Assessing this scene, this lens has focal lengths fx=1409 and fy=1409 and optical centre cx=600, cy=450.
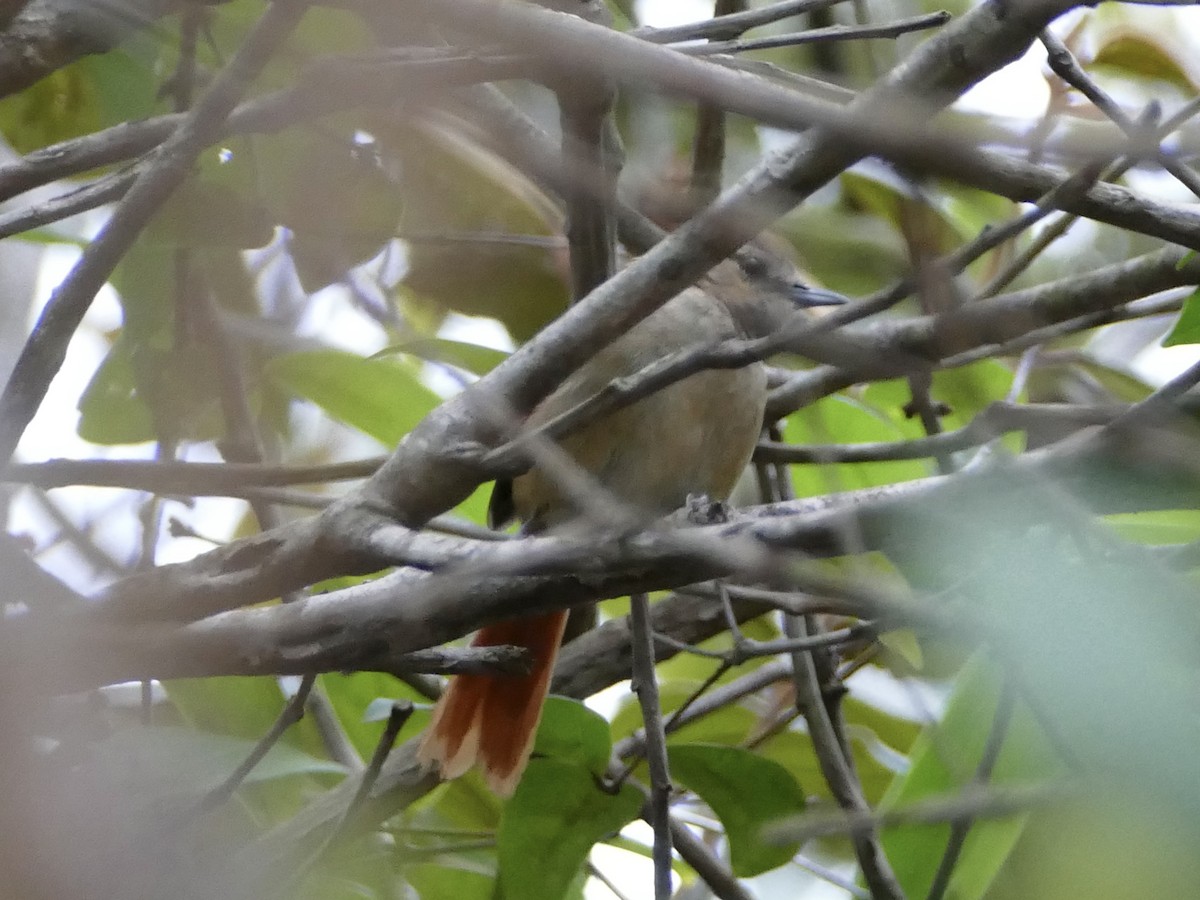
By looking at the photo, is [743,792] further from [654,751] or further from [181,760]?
[181,760]

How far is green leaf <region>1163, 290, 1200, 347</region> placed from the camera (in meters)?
1.32

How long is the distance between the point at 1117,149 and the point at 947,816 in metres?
0.44

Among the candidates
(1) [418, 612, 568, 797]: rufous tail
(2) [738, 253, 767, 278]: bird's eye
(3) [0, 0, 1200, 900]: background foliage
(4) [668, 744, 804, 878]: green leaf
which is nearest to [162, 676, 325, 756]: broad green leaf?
(3) [0, 0, 1200, 900]: background foliage

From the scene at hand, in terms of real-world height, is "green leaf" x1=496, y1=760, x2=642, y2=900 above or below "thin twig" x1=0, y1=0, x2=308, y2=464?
below

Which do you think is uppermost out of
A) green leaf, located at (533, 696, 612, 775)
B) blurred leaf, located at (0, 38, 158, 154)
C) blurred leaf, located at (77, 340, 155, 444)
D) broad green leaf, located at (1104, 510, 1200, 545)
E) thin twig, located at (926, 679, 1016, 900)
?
blurred leaf, located at (0, 38, 158, 154)

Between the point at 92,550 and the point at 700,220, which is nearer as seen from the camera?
the point at 700,220

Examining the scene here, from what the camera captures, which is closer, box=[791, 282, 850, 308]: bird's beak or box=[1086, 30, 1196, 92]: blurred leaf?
box=[1086, 30, 1196, 92]: blurred leaf

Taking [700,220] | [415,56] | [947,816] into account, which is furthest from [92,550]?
[947,816]

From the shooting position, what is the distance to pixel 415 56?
134cm

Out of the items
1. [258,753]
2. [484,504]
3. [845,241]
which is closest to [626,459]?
[484,504]

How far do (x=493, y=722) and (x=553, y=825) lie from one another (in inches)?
10.4

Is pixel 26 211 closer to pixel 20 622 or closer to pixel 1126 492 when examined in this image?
pixel 20 622

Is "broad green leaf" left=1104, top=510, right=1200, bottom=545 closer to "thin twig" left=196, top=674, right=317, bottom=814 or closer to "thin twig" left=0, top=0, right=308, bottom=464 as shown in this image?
"thin twig" left=196, top=674, right=317, bottom=814

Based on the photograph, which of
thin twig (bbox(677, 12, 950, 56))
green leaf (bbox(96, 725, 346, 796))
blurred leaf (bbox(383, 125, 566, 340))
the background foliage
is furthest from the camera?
blurred leaf (bbox(383, 125, 566, 340))
